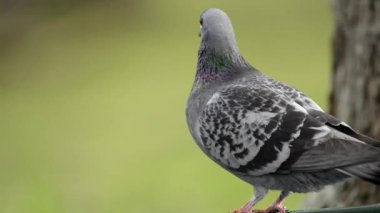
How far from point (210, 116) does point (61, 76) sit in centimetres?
1592

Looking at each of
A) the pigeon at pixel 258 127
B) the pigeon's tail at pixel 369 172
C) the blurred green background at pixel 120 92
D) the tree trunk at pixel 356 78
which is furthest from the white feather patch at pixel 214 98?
the blurred green background at pixel 120 92

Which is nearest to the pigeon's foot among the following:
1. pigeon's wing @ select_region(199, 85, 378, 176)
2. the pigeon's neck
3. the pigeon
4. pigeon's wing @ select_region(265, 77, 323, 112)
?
the pigeon

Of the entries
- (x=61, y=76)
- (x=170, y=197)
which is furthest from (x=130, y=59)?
(x=170, y=197)

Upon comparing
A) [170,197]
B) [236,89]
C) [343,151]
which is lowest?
[170,197]

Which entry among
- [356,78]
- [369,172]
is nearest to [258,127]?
[369,172]

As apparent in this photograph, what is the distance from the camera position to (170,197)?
13.3 m

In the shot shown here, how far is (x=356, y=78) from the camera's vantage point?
779cm

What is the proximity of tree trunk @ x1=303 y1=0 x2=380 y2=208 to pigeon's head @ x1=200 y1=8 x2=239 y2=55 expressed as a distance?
2.50 metres

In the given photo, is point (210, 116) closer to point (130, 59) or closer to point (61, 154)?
point (61, 154)

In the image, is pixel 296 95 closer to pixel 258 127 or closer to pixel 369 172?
pixel 258 127

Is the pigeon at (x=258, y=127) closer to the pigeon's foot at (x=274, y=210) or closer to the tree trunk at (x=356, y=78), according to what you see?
the pigeon's foot at (x=274, y=210)

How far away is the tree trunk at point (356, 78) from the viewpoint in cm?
764

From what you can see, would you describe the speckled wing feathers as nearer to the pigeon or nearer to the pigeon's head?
the pigeon

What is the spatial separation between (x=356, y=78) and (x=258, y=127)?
9.25 feet
